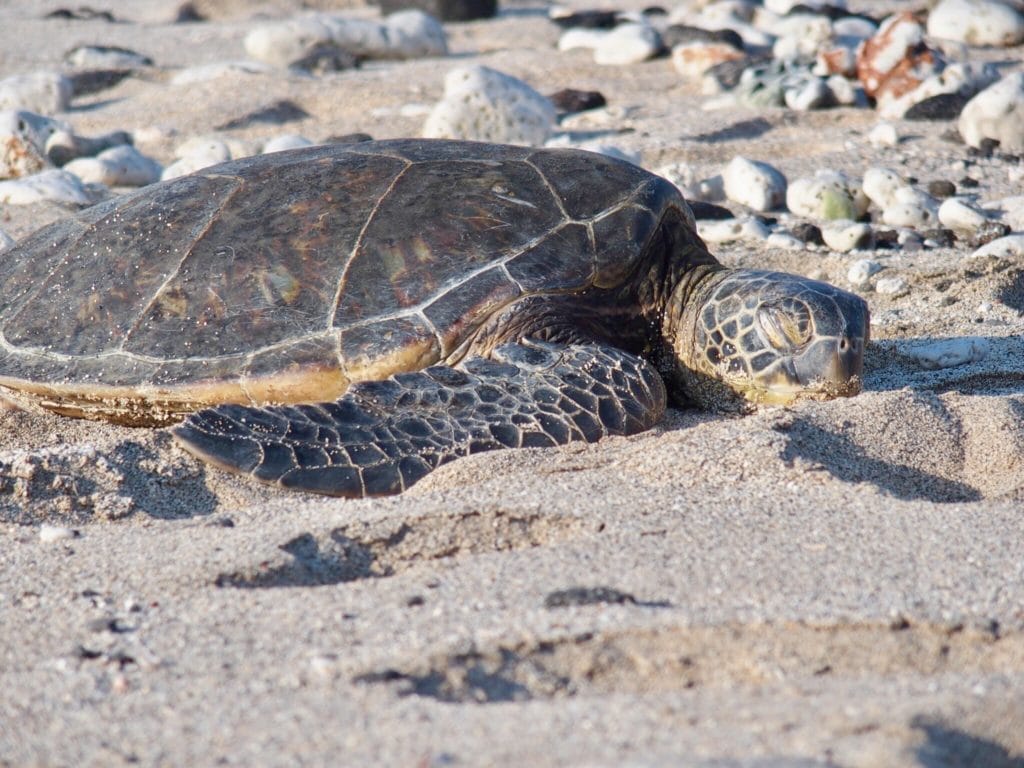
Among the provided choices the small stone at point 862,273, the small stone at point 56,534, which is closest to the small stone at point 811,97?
the small stone at point 862,273

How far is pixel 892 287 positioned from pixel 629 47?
4.78m

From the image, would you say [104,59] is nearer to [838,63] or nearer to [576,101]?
[576,101]

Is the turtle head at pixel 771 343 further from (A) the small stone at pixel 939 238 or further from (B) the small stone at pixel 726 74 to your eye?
(B) the small stone at pixel 726 74

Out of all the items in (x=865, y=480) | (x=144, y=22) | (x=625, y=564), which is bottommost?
(x=144, y=22)

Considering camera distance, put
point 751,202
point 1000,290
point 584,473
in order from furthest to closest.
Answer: point 751,202 → point 1000,290 → point 584,473

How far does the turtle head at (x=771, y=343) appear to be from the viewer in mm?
3303

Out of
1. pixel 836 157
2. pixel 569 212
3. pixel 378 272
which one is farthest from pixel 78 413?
pixel 836 157

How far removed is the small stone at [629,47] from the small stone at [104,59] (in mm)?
3534

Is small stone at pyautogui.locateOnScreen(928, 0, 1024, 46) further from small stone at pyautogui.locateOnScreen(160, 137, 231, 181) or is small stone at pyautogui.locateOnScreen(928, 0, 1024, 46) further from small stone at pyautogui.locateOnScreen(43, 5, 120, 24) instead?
small stone at pyautogui.locateOnScreen(43, 5, 120, 24)

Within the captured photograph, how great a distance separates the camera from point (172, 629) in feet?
6.47

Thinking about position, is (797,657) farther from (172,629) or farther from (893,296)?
(893,296)

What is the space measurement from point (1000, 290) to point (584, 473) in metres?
2.54

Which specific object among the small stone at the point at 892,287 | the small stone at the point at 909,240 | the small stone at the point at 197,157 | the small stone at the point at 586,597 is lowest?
the small stone at the point at 909,240

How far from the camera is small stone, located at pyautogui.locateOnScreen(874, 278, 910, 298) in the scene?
15.0ft
